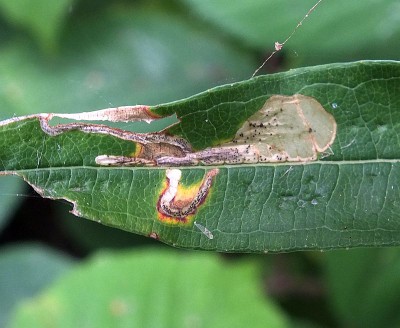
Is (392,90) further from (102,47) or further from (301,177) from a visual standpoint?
(102,47)

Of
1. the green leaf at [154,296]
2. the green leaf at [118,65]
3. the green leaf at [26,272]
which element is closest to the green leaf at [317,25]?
the green leaf at [118,65]

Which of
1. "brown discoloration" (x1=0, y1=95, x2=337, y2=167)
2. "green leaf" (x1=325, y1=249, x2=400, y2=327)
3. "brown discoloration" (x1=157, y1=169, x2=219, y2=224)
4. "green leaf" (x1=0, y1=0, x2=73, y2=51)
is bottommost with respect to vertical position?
"brown discoloration" (x1=157, y1=169, x2=219, y2=224)

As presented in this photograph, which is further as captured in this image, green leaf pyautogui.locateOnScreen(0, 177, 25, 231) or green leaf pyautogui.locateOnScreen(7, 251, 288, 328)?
green leaf pyautogui.locateOnScreen(0, 177, 25, 231)

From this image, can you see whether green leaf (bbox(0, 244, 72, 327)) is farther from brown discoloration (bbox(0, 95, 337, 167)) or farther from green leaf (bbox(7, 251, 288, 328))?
brown discoloration (bbox(0, 95, 337, 167))

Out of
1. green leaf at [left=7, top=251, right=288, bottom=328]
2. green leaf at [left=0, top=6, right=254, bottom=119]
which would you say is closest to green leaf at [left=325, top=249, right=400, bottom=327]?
green leaf at [left=7, top=251, right=288, bottom=328]

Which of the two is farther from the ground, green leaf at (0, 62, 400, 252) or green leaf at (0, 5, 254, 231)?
green leaf at (0, 5, 254, 231)

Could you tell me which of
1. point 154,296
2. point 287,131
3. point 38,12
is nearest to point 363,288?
point 154,296

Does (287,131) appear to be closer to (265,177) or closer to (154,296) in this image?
→ (265,177)

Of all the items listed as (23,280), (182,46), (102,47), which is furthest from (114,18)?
(23,280)

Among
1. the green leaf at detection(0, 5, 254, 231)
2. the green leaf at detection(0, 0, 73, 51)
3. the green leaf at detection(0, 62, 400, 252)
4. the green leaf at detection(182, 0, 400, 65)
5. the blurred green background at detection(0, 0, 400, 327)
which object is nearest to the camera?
the green leaf at detection(0, 62, 400, 252)

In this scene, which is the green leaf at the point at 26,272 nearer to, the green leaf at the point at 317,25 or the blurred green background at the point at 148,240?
the blurred green background at the point at 148,240
